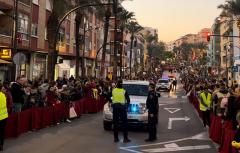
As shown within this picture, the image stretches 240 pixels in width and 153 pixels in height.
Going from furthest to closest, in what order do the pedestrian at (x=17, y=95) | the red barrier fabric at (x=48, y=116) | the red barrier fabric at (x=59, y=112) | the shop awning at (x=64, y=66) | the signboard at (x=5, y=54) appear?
the shop awning at (x=64, y=66), the signboard at (x=5, y=54), the red barrier fabric at (x=59, y=112), the red barrier fabric at (x=48, y=116), the pedestrian at (x=17, y=95)

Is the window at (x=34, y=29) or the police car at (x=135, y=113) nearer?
the police car at (x=135, y=113)

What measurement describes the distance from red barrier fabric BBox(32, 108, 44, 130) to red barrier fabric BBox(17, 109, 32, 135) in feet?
0.92

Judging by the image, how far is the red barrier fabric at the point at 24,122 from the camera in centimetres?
1545

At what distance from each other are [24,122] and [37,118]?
4.19 feet

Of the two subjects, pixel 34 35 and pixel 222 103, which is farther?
pixel 34 35

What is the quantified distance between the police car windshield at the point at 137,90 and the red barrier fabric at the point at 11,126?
5.02 meters

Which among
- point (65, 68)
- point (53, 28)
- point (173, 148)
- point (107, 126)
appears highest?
point (53, 28)

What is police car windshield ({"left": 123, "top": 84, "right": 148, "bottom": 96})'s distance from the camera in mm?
18469

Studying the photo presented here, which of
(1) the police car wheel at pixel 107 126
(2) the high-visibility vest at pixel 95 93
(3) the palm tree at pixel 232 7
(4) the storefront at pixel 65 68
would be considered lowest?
(1) the police car wheel at pixel 107 126

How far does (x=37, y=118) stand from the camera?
17250 mm

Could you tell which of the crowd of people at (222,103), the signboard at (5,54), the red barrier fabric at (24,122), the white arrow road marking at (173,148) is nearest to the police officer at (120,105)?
the white arrow road marking at (173,148)

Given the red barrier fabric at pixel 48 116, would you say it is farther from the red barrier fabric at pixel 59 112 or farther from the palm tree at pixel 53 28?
the palm tree at pixel 53 28

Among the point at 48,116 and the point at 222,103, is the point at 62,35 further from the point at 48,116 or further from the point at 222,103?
the point at 222,103

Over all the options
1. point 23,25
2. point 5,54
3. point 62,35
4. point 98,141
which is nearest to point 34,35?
point 23,25
